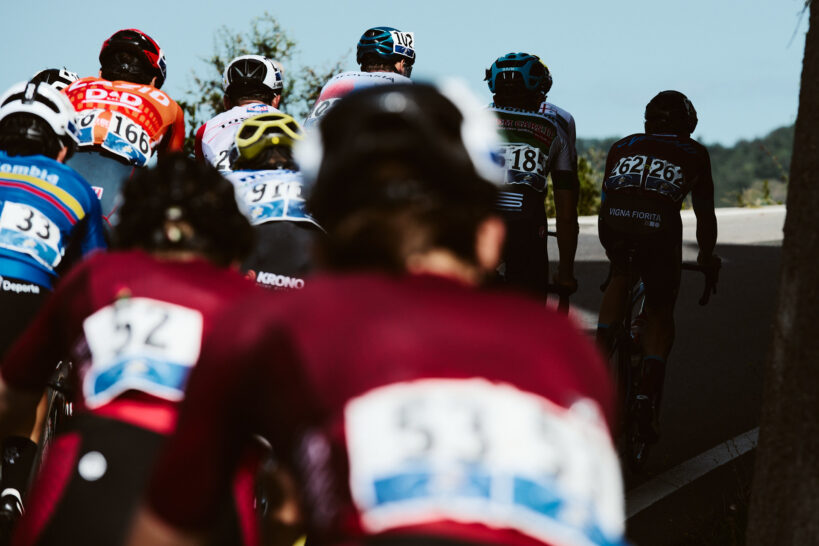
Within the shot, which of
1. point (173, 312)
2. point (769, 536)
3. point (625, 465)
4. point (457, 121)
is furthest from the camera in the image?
point (625, 465)

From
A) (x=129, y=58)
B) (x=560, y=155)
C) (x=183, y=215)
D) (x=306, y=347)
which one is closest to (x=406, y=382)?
(x=306, y=347)

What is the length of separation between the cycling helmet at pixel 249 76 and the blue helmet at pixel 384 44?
854 millimetres

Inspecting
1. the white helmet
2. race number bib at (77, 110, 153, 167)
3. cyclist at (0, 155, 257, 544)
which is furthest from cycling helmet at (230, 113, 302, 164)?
cyclist at (0, 155, 257, 544)

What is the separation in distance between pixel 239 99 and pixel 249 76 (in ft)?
0.55

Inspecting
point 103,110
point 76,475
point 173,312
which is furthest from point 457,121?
point 103,110

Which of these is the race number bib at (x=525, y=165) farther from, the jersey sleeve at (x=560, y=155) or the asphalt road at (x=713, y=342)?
the asphalt road at (x=713, y=342)

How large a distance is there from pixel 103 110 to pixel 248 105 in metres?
0.74

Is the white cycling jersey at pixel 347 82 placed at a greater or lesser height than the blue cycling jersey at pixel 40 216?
greater

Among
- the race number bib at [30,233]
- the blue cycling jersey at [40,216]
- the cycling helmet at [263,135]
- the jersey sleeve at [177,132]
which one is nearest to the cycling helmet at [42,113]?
the blue cycling jersey at [40,216]

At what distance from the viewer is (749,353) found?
36.7 ft

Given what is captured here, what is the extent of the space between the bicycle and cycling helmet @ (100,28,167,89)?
296 cm

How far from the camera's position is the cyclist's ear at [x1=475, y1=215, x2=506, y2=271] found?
182cm

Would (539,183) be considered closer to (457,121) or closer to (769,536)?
(769,536)

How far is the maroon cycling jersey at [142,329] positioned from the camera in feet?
8.13
